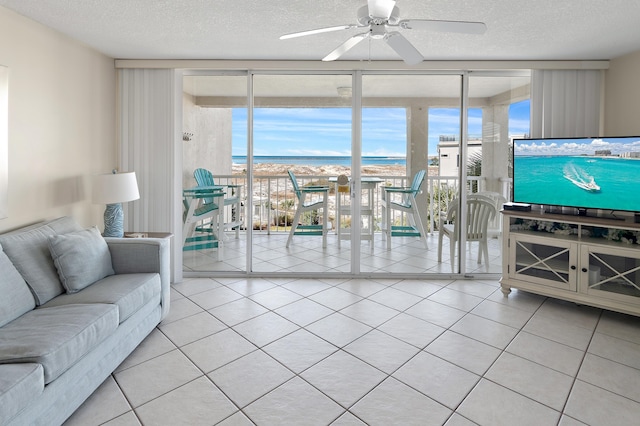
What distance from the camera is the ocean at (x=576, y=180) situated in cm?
319

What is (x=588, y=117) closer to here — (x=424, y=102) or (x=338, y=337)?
(x=424, y=102)

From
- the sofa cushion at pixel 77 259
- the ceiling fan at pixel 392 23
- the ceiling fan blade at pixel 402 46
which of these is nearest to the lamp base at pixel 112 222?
the sofa cushion at pixel 77 259

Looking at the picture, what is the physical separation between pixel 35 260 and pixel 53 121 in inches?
50.6

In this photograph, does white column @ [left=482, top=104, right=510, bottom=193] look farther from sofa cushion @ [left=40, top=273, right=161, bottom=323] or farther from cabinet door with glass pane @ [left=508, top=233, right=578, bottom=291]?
sofa cushion @ [left=40, top=273, right=161, bottom=323]

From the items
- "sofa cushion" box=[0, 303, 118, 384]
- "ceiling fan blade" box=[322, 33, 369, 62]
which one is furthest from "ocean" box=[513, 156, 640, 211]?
"sofa cushion" box=[0, 303, 118, 384]

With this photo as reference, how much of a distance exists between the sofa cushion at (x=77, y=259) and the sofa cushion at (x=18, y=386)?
3.09 feet

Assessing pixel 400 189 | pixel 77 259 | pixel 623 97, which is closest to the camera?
pixel 77 259

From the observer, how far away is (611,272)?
10.3ft

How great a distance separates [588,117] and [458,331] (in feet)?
8.98

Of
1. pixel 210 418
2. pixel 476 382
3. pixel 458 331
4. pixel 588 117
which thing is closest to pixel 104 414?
pixel 210 418

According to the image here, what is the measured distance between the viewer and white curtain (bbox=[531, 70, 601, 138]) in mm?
3959

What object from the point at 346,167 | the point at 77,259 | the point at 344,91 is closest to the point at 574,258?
the point at 346,167

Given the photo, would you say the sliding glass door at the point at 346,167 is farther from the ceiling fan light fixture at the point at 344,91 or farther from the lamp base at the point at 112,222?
the lamp base at the point at 112,222

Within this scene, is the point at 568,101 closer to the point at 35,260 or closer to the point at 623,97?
the point at 623,97
